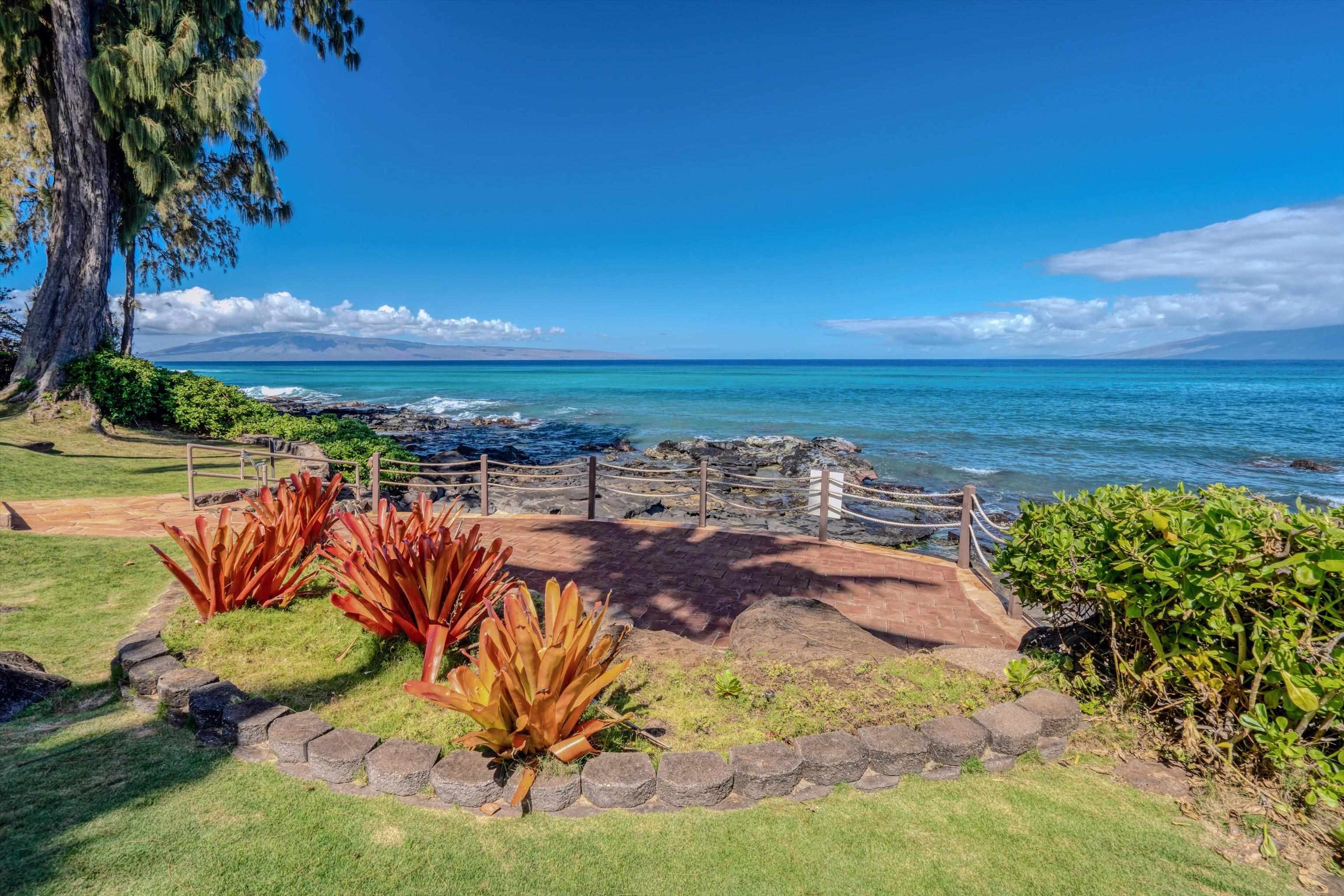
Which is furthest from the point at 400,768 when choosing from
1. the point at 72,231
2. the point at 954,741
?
the point at 72,231

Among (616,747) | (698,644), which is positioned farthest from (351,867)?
(698,644)

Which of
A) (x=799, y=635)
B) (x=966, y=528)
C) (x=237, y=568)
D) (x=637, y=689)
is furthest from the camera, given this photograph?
(x=966, y=528)

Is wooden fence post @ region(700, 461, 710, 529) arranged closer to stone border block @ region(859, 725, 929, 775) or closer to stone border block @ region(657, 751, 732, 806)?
stone border block @ region(859, 725, 929, 775)

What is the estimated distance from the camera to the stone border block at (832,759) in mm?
2902

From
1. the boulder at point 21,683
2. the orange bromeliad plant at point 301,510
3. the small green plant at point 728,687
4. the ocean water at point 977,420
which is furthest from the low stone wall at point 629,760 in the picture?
the ocean water at point 977,420

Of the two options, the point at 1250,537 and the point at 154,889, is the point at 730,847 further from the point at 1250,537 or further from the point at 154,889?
→ the point at 1250,537

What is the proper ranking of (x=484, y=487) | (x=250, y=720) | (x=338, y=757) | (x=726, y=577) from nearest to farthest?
(x=338, y=757)
(x=250, y=720)
(x=726, y=577)
(x=484, y=487)

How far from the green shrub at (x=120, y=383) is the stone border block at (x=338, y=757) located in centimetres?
1770

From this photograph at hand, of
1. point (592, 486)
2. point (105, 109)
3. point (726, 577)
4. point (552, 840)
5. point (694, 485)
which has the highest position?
point (105, 109)

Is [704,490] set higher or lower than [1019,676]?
higher

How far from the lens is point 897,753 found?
2.99 m

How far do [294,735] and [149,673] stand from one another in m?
1.28

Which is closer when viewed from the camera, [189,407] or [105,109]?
[105,109]

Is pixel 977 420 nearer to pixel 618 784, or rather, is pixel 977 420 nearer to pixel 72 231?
pixel 618 784
